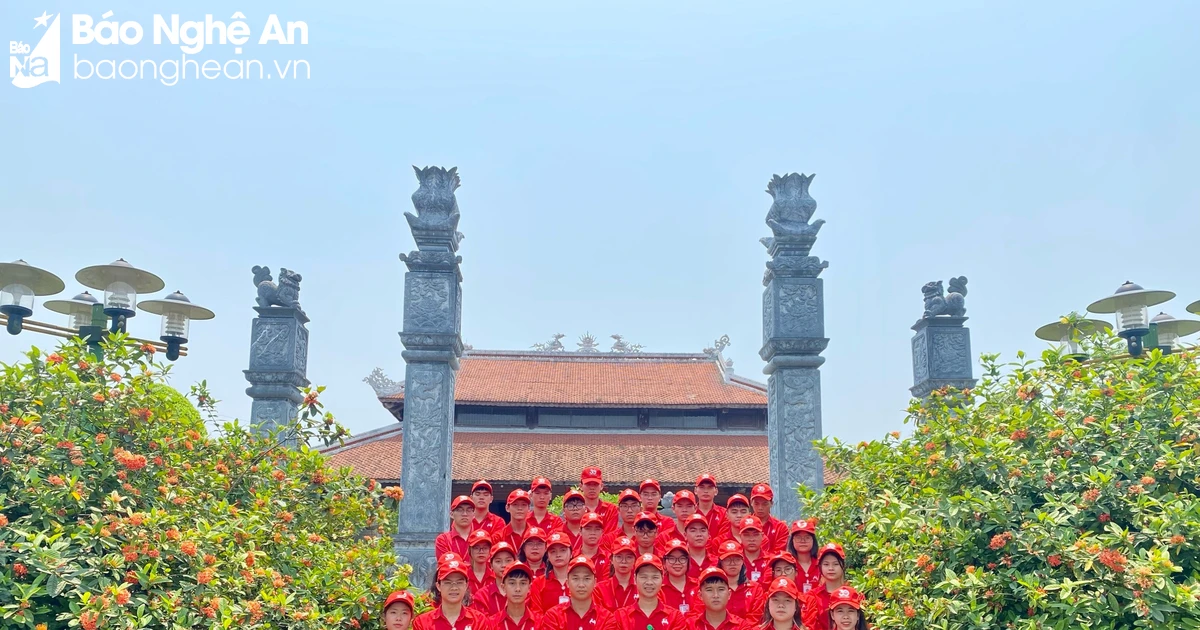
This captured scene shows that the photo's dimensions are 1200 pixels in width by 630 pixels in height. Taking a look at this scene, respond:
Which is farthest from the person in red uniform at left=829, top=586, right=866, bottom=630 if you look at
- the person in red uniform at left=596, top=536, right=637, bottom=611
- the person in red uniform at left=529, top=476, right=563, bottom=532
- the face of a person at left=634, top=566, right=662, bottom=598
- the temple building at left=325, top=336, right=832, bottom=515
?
the temple building at left=325, top=336, right=832, bottom=515

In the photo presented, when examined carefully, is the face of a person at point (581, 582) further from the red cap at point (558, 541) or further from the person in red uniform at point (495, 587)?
the red cap at point (558, 541)

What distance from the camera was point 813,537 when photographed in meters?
5.91

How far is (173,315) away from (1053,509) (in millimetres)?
8271

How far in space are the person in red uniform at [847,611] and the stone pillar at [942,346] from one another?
5.69 m

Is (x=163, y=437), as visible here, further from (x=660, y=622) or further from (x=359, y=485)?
(x=660, y=622)

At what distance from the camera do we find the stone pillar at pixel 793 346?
351 inches

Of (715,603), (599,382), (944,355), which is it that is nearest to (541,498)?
(715,603)

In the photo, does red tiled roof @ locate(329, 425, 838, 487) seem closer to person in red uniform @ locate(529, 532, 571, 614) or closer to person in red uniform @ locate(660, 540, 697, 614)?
person in red uniform @ locate(529, 532, 571, 614)

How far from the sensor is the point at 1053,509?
436 cm

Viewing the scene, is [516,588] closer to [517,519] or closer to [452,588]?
[452,588]

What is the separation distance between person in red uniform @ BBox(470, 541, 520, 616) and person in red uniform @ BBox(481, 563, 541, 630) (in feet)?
0.86

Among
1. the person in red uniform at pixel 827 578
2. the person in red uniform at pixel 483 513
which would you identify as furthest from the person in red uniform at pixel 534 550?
the person in red uniform at pixel 827 578

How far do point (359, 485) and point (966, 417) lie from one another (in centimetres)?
482

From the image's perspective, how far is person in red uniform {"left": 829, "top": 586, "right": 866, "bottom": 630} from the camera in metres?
4.64
